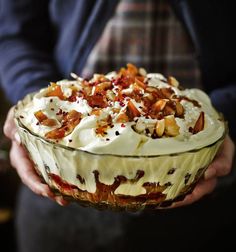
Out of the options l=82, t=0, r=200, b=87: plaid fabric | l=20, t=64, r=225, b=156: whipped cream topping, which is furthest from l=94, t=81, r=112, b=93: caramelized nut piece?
l=82, t=0, r=200, b=87: plaid fabric

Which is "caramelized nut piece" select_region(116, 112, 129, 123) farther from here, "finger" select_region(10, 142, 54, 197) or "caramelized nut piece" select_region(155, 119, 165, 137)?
"finger" select_region(10, 142, 54, 197)

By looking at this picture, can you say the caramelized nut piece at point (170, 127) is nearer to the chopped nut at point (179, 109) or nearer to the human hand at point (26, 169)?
the chopped nut at point (179, 109)

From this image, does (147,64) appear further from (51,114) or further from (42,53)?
(51,114)

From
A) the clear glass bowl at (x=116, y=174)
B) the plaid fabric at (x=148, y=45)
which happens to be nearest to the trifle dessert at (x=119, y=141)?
the clear glass bowl at (x=116, y=174)

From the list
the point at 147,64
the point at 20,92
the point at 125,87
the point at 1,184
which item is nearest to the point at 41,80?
the point at 20,92

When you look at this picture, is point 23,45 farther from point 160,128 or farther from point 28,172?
point 160,128

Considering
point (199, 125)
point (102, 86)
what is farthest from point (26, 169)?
point (199, 125)
